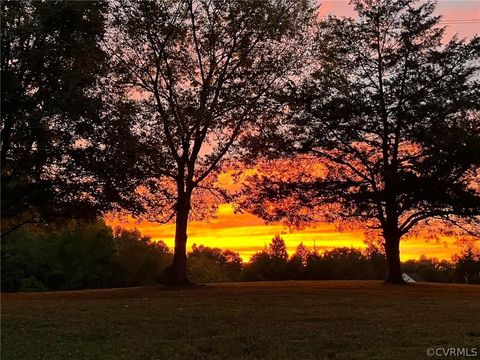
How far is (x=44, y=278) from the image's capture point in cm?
8031

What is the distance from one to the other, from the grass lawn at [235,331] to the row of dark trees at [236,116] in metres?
7.82

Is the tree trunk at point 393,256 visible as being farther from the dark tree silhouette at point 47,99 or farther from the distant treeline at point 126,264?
the distant treeline at point 126,264

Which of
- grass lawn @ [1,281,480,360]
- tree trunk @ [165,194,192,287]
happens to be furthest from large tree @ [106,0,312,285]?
grass lawn @ [1,281,480,360]

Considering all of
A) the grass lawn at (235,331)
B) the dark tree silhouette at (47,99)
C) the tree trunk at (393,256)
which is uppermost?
the dark tree silhouette at (47,99)

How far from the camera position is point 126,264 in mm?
90812

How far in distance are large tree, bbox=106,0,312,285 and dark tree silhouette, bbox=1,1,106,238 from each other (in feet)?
9.92

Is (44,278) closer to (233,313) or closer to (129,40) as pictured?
(129,40)

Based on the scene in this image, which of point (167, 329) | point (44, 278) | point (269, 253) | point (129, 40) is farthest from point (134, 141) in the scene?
point (269, 253)

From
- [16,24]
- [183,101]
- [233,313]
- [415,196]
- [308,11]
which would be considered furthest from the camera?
[308,11]

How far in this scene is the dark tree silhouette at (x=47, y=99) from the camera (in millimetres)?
20216

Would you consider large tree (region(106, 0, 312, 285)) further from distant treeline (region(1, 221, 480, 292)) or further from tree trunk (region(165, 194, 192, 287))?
distant treeline (region(1, 221, 480, 292))

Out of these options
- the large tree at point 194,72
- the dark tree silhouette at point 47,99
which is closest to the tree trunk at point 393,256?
Answer: the large tree at point 194,72

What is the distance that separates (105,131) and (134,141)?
170cm

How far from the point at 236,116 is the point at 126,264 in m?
66.6
